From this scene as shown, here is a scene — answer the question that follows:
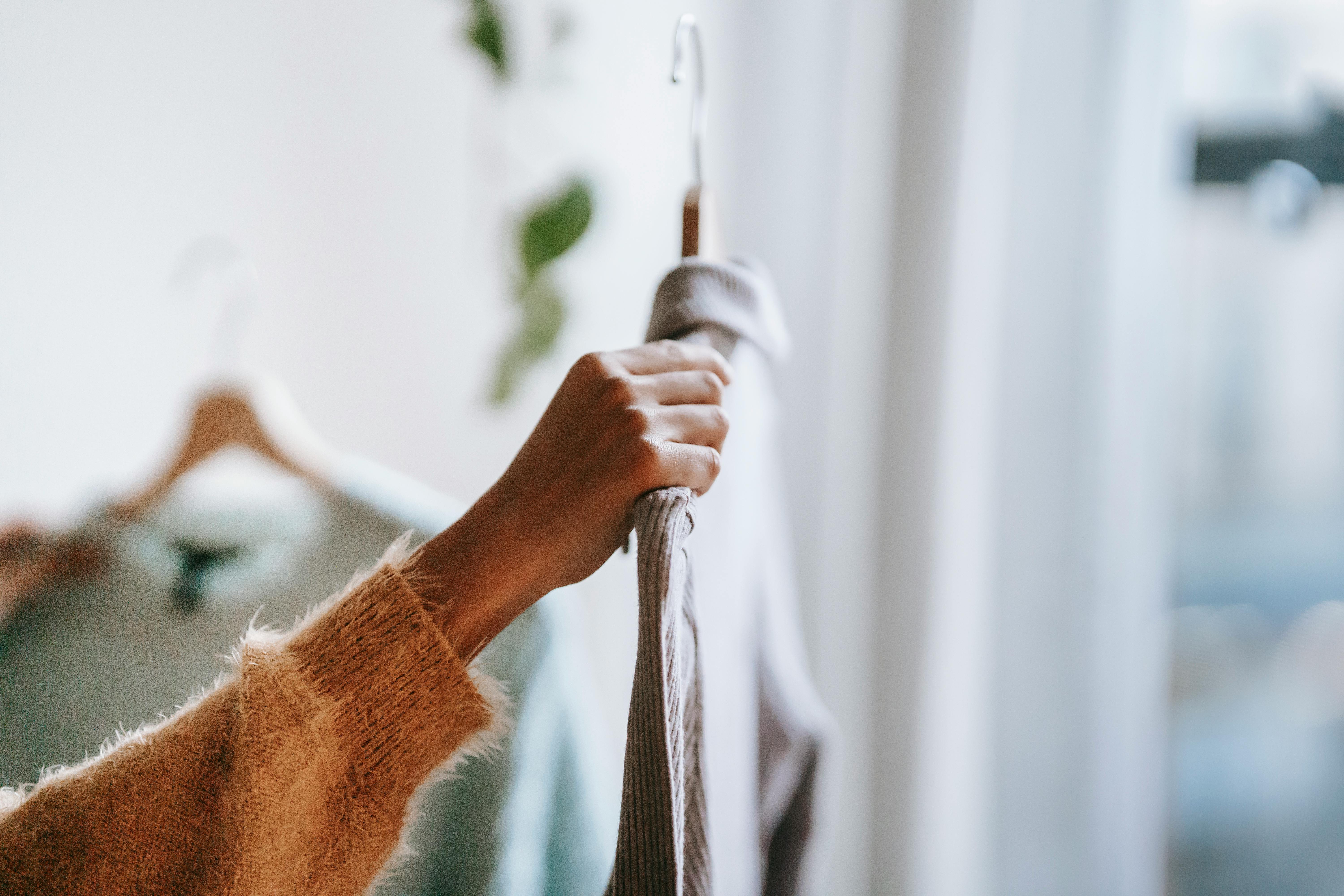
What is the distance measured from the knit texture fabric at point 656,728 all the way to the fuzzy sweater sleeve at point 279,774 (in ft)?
0.23

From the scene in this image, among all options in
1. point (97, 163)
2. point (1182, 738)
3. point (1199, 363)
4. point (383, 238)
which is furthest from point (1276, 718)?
point (97, 163)

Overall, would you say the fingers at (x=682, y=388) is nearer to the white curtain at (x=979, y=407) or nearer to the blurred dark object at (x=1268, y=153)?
the white curtain at (x=979, y=407)

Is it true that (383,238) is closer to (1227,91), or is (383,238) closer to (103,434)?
(103,434)

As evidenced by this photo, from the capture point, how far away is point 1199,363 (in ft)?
3.06

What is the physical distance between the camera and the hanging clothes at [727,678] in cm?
30

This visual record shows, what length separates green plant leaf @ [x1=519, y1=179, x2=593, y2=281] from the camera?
0.62 metres

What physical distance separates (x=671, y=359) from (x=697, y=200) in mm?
120

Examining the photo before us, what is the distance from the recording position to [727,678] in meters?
0.48

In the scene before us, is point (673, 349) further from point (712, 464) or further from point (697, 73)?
point (697, 73)

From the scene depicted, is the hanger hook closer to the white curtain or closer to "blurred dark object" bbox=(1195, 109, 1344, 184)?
the white curtain

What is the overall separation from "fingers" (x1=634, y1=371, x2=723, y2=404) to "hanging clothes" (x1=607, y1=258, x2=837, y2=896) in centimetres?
4

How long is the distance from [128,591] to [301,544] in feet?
0.27

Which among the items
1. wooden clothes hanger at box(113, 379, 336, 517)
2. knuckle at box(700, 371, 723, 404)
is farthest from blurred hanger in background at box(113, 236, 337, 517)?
knuckle at box(700, 371, 723, 404)

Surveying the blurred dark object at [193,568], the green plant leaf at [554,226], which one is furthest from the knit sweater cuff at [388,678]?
the green plant leaf at [554,226]
